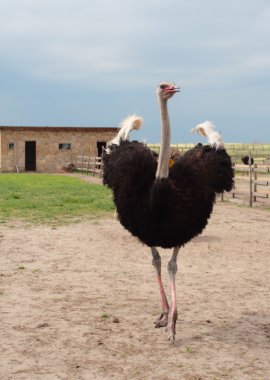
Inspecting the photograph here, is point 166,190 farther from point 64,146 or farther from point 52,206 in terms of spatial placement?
point 64,146

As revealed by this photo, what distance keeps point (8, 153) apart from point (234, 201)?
22035 mm

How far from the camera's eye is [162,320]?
525 cm

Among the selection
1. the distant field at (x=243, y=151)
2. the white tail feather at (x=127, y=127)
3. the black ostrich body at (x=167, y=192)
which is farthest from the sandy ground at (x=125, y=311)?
the distant field at (x=243, y=151)

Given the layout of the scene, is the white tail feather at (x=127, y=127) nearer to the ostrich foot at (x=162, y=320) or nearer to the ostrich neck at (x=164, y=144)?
the ostrich neck at (x=164, y=144)

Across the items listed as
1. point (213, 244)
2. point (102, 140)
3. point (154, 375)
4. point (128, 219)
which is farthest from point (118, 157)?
point (102, 140)

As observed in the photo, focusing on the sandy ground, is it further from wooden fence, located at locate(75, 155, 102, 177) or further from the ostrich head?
wooden fence, located at locate(75, 155, 102, 177)

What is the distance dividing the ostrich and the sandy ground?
1.20ft

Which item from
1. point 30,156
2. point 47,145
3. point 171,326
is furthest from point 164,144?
point 30,156

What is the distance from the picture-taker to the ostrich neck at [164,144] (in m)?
4.77

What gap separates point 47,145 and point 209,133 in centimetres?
3142

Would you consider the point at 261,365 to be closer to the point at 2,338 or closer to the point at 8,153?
the point at 2,338

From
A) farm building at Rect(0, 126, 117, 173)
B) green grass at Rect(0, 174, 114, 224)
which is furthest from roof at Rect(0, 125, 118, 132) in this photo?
green grass at Rect(0, 174, 114, 224)

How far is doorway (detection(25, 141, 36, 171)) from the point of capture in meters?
37.6

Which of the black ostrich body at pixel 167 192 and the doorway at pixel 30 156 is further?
the doorway at pixel 30 156
